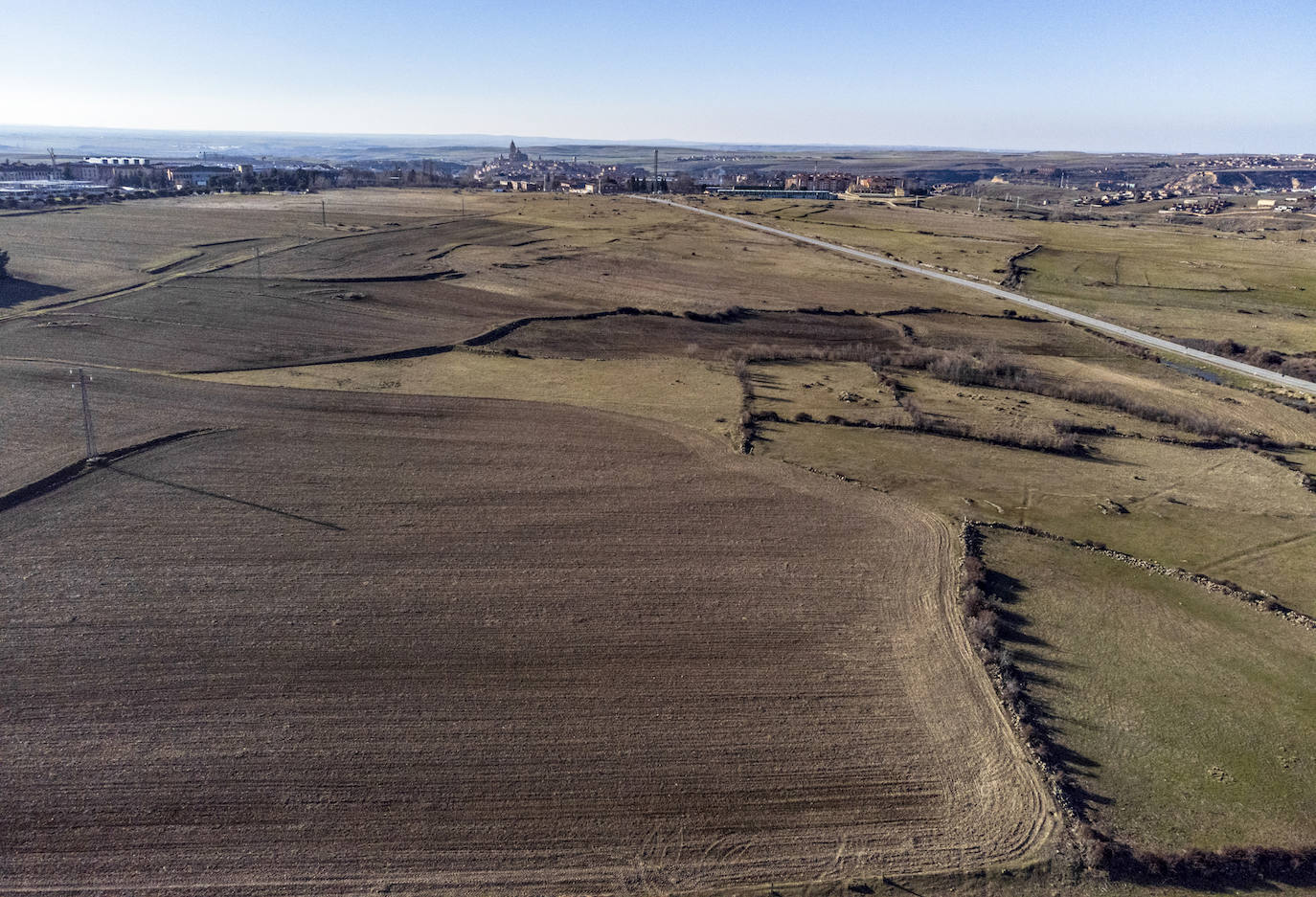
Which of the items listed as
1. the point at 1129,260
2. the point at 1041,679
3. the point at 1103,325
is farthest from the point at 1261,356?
the point at 1041,679

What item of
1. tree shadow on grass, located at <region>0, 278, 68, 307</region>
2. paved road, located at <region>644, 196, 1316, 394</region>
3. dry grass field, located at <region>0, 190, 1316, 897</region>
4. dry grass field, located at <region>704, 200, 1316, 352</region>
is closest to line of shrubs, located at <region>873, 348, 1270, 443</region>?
dry grass field, located at <region>0, 190, 1316, 897</region>

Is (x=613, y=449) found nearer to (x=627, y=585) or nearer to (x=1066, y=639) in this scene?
(x=627, y=585)

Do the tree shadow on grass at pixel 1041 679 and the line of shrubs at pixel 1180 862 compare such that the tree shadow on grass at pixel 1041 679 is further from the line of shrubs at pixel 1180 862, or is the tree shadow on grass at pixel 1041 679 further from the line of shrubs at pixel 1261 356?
the line of shrubs at pixel 1261 356

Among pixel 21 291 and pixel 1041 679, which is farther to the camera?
pixel 21 291

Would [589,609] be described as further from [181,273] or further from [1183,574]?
[181,273]

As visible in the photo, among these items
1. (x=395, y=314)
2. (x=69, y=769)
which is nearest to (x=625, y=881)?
(x=69, y=769)

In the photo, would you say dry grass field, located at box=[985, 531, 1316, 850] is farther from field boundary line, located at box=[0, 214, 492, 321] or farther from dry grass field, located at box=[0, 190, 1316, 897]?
field boundary line, located at box=[0, 214, 492, 321]
